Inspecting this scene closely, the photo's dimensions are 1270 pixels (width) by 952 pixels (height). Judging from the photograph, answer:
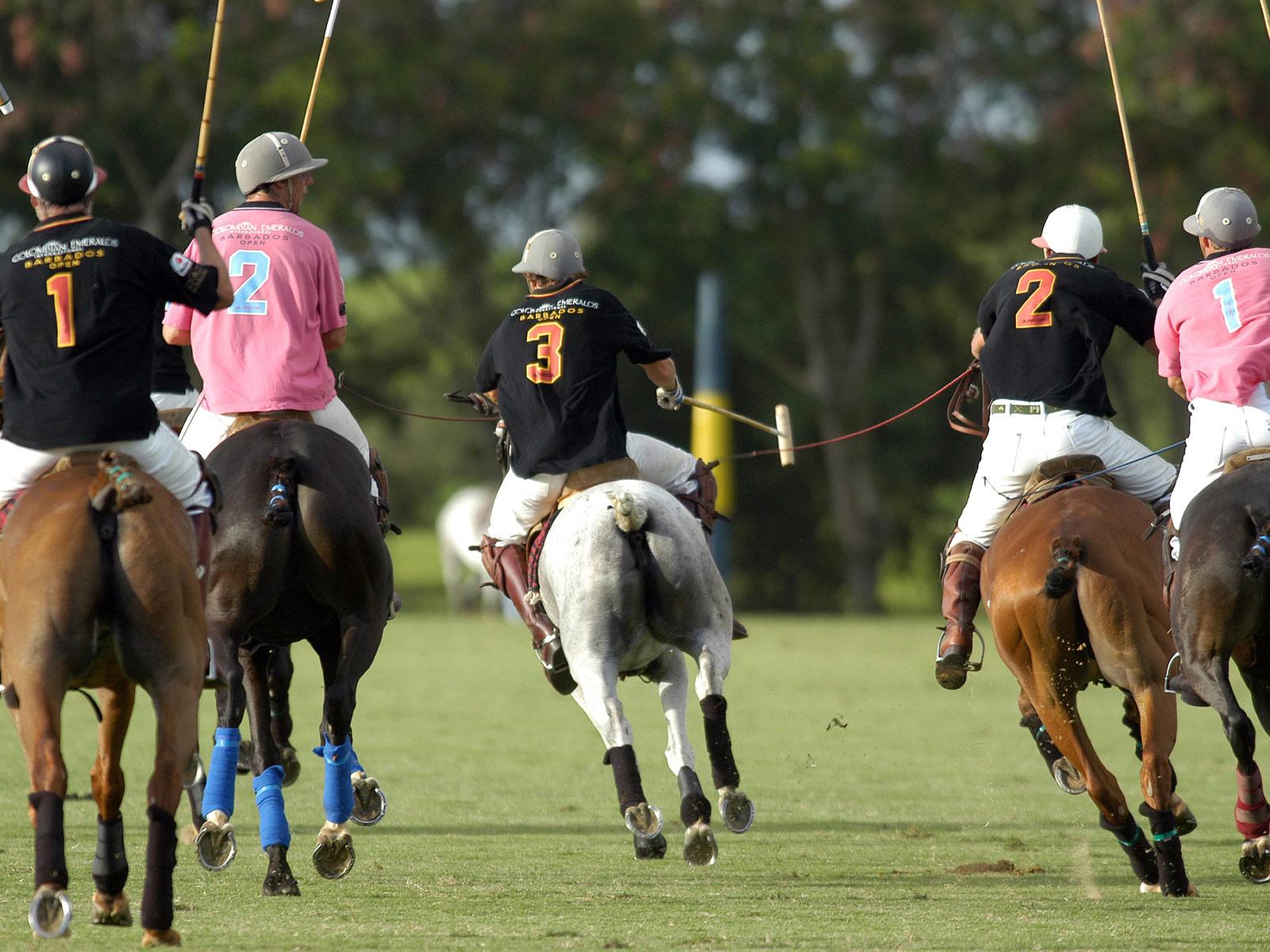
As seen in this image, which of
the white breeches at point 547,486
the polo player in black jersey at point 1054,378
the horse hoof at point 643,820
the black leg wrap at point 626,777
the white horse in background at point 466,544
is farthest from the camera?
the white horse in background at point 466,544

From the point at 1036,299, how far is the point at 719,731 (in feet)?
8.14

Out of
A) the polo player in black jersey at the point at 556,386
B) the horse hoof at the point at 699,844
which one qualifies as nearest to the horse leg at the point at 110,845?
the horse hoof at the point at 699,844

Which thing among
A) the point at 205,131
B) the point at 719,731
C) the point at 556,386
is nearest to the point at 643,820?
the point at 719,731

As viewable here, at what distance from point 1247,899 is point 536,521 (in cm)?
353

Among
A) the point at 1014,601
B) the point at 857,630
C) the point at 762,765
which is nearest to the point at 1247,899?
the point at 1014,601

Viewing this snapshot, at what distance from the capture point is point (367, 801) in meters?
8.23

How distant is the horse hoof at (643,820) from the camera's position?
25.0ft

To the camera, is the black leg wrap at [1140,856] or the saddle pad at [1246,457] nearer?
the saddle pad at [1246,457]

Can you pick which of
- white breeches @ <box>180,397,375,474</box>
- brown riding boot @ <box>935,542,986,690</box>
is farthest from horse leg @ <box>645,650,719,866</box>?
white breeches @ <box>180,397,375,474</box>

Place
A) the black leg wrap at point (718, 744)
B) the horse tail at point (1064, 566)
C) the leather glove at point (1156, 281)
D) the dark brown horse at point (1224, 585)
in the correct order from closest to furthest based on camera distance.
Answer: the dark brown horse at point (1224, 585)
the horse tail at point (1064, 566)
the black leg wrap at point (718, 744)
the leather glove at point (1156, 281)

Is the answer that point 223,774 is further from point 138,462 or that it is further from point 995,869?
point 995,869

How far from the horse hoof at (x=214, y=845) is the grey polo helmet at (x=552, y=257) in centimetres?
291

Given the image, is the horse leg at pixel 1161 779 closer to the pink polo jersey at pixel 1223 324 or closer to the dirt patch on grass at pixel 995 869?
the dirt patch on grass at pixel 995 869

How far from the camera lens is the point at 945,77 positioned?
1262 inches
